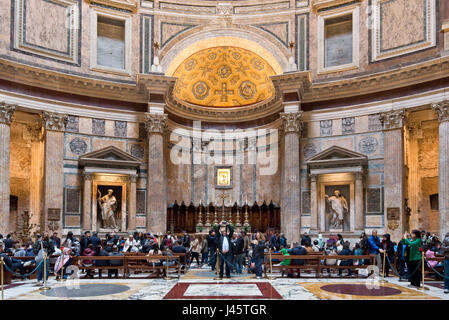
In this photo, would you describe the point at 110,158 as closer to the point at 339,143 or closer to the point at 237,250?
the point at 237,250

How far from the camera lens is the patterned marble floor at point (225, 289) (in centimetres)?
1159

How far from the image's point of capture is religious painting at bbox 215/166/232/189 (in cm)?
3153

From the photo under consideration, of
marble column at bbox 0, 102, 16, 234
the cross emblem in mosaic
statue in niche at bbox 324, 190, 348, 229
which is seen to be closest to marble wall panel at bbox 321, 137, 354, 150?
statue in niche at bbox 324, 190, 348, 229

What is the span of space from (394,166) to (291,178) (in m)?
5.32

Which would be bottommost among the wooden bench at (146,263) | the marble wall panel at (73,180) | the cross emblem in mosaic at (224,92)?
the wooden bench at (146,263)

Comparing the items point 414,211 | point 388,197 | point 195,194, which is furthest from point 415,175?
point 195,194

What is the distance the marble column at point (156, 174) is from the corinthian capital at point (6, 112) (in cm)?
680

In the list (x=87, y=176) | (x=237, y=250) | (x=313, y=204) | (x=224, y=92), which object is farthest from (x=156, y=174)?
(x=237, y=250)

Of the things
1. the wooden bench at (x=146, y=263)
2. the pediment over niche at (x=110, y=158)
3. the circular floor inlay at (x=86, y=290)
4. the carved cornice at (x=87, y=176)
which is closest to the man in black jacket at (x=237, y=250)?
the wooden bench at (x=146, y=263)

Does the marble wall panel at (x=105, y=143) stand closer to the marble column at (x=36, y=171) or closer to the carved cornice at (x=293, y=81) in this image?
the marble column at (x=36, y=171)

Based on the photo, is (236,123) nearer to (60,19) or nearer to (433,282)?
(60,19)

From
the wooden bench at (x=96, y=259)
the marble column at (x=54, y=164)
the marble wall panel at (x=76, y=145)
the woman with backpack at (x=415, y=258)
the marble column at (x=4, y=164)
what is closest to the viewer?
the woman with backpack at (x=415, y=258)
